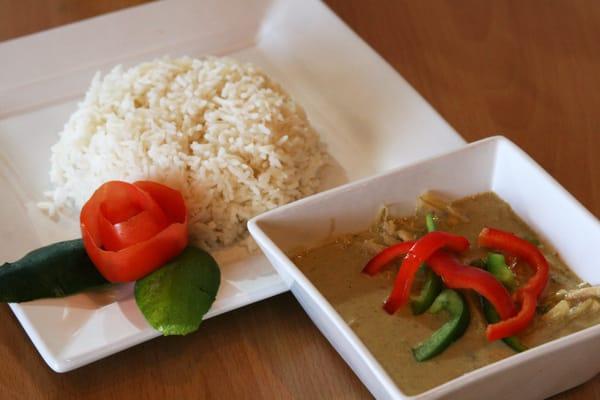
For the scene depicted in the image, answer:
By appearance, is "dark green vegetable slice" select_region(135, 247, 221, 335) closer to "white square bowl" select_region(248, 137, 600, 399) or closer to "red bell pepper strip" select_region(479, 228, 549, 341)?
"white square bowl" select_region(248, 137, 600, 399)

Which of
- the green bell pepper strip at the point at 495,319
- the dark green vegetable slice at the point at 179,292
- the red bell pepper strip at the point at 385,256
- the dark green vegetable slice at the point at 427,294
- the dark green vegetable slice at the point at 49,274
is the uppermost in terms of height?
the dark green vegetable slice at the point at 49,274

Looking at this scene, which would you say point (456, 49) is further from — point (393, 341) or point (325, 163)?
point (393, 341)

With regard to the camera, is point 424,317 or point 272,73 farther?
point 272,73

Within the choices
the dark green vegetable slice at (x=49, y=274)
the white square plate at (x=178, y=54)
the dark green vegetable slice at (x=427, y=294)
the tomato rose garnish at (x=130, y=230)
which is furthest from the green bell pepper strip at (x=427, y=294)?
the dark green vegetable slice at (x=49, y=274)

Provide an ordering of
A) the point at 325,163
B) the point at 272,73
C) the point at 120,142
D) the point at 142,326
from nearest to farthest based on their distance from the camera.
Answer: the point at 142,326 < the point at 120,142 < the point at 325,163 < the point at 272,73

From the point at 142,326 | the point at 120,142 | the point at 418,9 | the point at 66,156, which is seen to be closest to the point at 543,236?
the point at 142,326

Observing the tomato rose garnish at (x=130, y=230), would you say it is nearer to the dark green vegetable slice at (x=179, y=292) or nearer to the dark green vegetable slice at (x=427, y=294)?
the dark green vegetable slice at (x=179, y=292)
